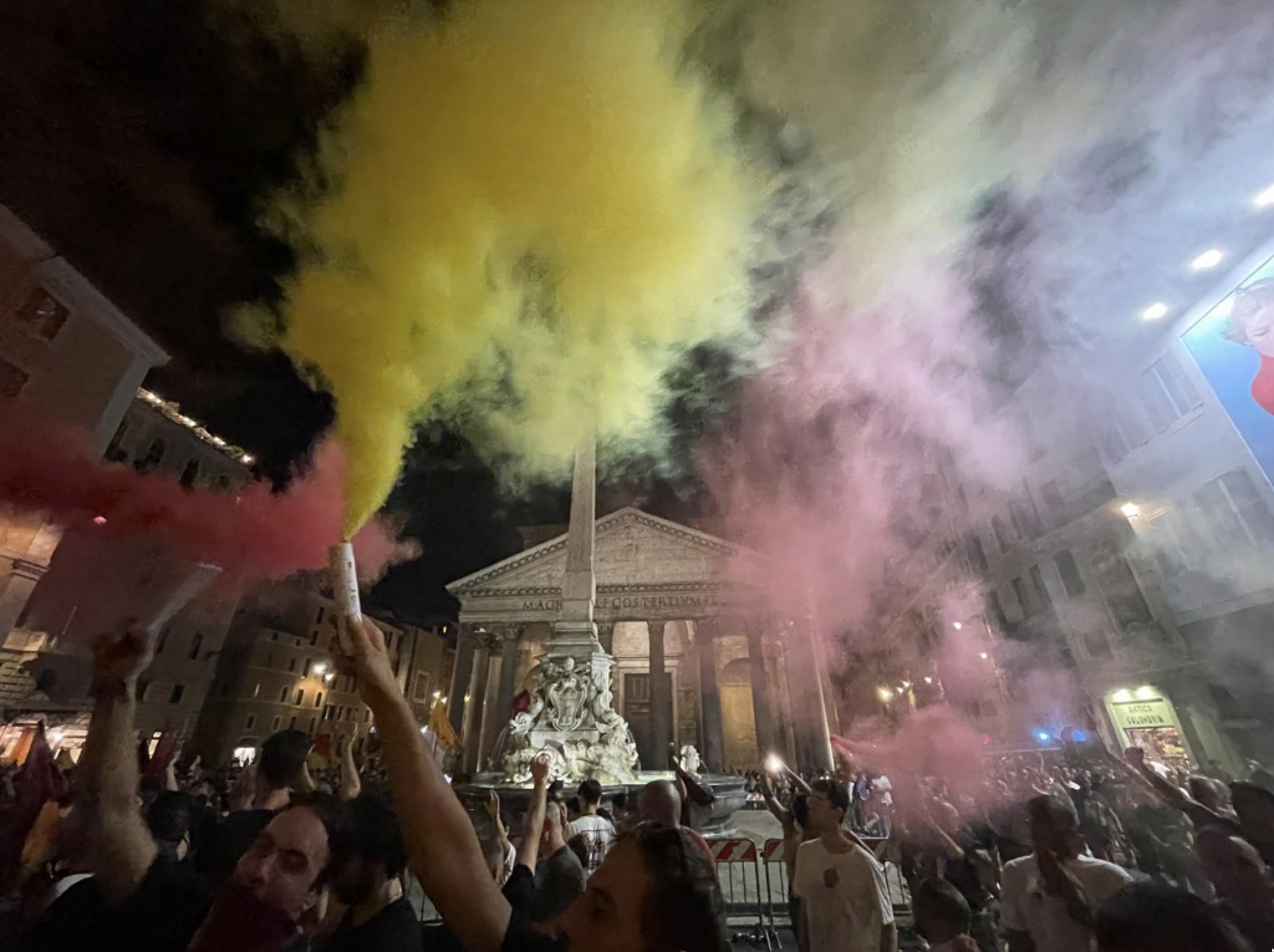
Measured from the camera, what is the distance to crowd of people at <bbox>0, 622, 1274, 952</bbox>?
145cm

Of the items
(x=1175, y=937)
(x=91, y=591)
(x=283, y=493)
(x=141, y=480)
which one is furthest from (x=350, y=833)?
(x=91, y=591)

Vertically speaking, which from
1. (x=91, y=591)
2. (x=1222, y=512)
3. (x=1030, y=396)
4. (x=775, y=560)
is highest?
(x=1030, y=396)

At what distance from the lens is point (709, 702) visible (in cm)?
2328

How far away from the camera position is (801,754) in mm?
24750

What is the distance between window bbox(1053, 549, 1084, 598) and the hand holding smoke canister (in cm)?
2595

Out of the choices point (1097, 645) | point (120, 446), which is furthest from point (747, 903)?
point (120, 446)

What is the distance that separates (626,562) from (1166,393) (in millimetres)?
21966

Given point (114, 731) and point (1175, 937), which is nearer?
point (1175, 937)

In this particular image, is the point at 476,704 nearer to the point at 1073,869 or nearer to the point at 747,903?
the point at 747,903

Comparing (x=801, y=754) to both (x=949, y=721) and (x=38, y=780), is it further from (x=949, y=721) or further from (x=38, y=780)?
(x=38, y=780)

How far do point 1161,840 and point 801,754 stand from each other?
2150 centimetres

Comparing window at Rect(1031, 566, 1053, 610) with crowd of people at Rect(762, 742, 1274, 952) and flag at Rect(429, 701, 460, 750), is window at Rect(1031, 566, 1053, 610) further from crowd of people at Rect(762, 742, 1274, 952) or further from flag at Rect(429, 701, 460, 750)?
flag at Rect(429, 701, 460, 750)

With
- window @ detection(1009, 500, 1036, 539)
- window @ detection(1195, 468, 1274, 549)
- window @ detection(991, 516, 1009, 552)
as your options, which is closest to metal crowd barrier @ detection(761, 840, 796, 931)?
window @ detection(1195, 468, 1274, 549)

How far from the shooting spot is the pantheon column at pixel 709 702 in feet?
72.4
